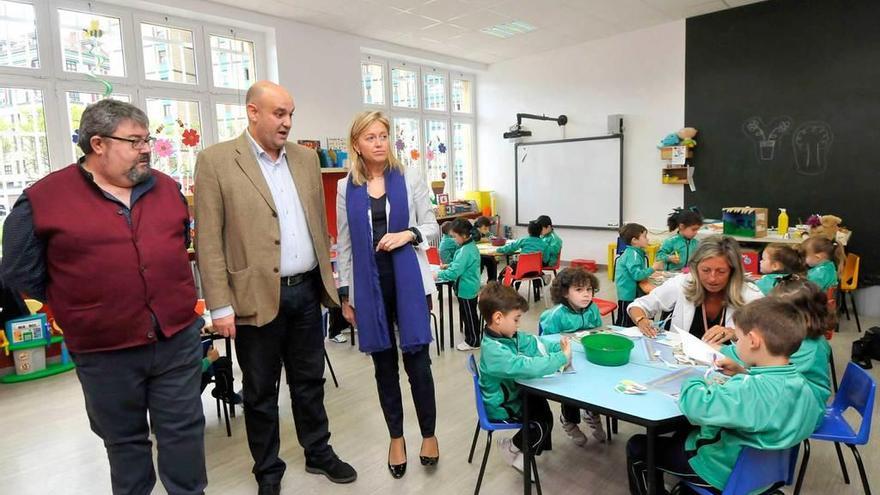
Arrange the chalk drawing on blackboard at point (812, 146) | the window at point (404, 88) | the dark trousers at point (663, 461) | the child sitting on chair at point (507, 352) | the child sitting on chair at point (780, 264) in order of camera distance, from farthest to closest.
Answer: the window at point (404, 88) → the chalk drawing on blackboard at point (812, 146) → the child sitting on chair at point (780, 264) → the child sitting on chair at point (507, 352) → the dark trousers at point (663, 461)

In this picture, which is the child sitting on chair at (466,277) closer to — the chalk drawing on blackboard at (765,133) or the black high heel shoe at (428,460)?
the black high heel shoe at (428,460)

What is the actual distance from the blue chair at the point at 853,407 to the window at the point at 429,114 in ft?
20.0

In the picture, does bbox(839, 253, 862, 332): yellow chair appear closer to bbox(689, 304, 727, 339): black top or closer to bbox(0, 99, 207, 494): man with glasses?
bbox(689, 304, 727, 339): black top

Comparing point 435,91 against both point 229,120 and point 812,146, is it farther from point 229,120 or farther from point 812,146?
point 812,146

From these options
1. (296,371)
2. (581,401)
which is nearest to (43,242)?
(296,371)

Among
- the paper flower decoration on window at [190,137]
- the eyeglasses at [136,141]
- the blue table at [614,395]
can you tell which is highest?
the paper flower decoration on window at [190,137]

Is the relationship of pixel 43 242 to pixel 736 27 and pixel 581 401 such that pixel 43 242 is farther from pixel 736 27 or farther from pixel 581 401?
pixel 736 27

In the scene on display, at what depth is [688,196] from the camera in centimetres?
692

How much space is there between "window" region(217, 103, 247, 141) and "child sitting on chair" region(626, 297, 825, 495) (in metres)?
5.81

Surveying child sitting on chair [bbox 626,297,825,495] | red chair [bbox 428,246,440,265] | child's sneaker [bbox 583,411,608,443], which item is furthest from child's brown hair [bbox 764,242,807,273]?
red chair [bbox 428,246,440,265]

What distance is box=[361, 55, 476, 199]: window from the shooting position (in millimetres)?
7902

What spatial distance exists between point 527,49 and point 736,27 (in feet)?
9.31

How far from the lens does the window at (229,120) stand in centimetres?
609

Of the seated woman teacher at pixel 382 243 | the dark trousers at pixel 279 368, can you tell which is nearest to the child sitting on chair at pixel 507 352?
the seated woman teacher at pixel 382 243
